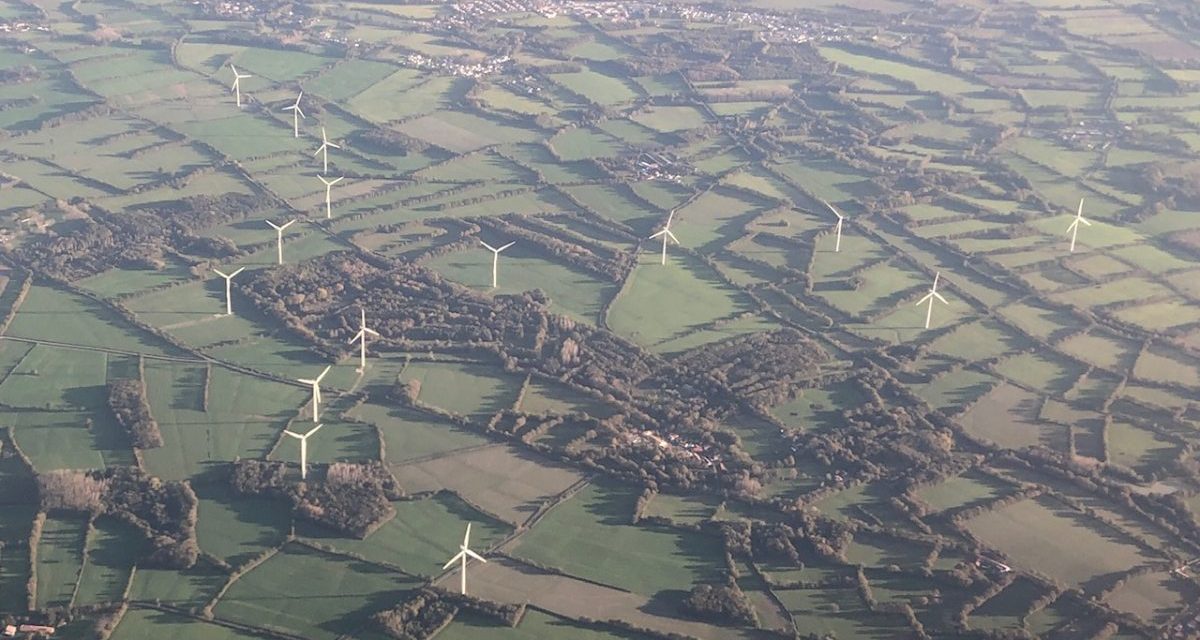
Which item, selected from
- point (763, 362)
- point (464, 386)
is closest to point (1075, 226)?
point (763, 362)

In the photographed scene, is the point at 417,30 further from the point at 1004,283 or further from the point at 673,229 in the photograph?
the point at 1004,283

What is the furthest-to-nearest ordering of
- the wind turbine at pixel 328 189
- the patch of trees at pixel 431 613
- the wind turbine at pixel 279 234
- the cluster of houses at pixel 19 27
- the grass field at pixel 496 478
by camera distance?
the cluster of houses at pixel 19 27
the wind turbine at pixel 328 189
the wind turbine at pixel 279 234
the grass field at pixel 496 478
the patch of trees at pixel 431 613

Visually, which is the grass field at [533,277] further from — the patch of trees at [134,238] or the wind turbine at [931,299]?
the wind turbine at [931,299]

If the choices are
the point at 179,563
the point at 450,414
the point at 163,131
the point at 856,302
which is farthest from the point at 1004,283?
the point at 163,131

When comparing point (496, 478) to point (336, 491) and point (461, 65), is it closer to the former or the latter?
point (336, 491)

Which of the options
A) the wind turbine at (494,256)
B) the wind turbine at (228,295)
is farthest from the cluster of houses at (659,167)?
the wind turbine at (228,295)
